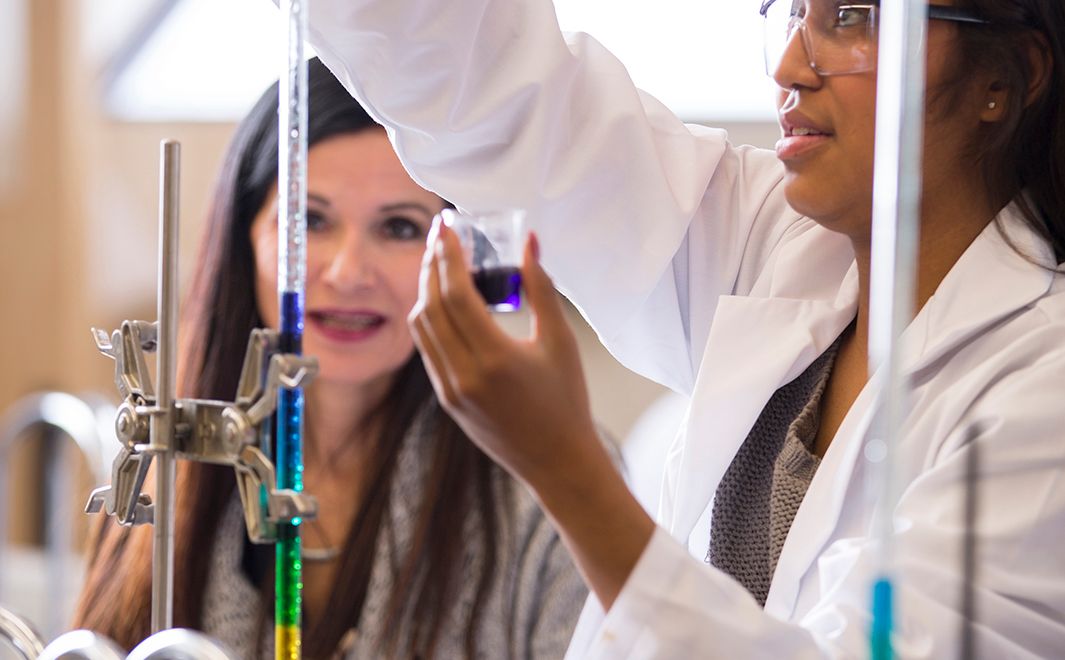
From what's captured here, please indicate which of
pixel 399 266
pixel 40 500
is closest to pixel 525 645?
pixel 399 266

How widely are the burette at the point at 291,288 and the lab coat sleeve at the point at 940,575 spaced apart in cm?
21

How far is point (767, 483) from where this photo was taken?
1.19m

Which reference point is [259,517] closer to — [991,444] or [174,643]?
[174,643]

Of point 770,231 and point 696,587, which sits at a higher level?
point 770,231

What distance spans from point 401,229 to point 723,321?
2.45ft

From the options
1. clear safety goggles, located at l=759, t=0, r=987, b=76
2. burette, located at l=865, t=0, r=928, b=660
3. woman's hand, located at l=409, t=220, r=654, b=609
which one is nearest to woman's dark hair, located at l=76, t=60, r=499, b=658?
clear safety goggles, located at l=759, t=0, r=987, b=76

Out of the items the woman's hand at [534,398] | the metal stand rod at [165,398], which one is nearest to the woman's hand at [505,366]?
the woman's hand at [534,398]

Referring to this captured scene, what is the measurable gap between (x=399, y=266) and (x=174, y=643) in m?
1.02

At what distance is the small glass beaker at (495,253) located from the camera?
32.8 inches

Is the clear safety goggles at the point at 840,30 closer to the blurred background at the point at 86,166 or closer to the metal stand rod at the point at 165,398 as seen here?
the metal stand rod at the point at 165,398

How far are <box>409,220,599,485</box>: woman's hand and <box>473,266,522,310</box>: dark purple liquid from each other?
0.06 feet

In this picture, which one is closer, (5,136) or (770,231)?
(770,231)

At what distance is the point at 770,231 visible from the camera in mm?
1316

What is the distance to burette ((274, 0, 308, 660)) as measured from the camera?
2.91 feet
